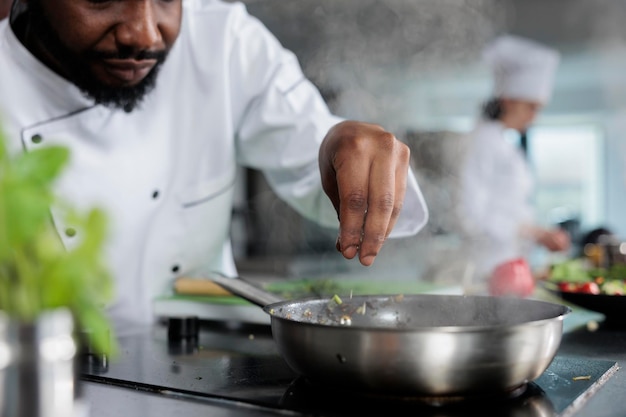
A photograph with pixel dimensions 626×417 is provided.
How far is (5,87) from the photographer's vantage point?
1449 millimetres

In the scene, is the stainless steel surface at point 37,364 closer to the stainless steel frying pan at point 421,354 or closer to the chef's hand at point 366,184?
the stainless steel frying pan at point 421,354

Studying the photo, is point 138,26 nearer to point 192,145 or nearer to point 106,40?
point 106,40

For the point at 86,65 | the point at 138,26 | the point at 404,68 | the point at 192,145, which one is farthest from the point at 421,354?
the point at 404,68

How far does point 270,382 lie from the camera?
900mm

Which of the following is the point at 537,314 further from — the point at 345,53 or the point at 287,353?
the point at 345,53

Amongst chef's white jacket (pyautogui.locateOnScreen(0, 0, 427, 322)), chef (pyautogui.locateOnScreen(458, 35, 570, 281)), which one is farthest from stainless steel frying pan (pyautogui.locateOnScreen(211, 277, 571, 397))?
chef (pyautogui.locateOnScreen(458, 35, 570, 281))

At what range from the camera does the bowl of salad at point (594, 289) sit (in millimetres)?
1398

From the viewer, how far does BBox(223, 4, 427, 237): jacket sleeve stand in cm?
164

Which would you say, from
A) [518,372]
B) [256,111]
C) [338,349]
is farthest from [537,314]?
[256,111]

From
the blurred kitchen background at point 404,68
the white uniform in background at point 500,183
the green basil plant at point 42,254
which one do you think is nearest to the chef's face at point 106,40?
the green basil plant at point 42,254

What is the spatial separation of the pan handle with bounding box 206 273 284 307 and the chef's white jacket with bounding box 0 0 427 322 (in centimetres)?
36

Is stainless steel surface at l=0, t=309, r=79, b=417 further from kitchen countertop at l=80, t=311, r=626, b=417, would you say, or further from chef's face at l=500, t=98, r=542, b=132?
chef's face at l=500, t=98, r=542, b=132

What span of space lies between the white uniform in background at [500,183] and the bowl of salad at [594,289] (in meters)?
1.50

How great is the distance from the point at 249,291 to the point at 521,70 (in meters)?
3.21
